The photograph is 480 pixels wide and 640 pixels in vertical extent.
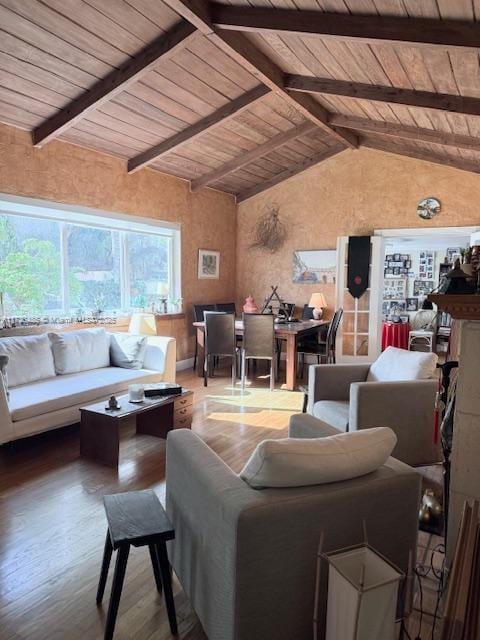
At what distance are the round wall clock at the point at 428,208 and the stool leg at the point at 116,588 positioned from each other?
19.8 feet

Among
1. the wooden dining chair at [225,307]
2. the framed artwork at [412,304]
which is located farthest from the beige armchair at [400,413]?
the framed artwork at [412,304]

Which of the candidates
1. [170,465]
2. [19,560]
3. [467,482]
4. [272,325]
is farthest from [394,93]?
[19,560]

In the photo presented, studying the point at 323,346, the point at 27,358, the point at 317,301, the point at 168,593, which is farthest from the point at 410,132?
the point at 168,593

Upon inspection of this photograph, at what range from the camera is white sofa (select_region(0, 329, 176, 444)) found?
11.1 feet

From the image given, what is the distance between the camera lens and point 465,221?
6.07m

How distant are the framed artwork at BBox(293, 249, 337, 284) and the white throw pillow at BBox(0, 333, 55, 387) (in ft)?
13.9

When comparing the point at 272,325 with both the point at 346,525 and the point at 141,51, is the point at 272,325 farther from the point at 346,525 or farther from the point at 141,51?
the point at 346,525

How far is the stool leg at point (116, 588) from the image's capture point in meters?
1.63

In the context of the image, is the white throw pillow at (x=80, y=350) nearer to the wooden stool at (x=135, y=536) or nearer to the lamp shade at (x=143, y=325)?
the lamp shade at (x=143, y=325)

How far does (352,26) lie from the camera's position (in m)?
2.84

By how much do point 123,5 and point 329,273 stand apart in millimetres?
4798

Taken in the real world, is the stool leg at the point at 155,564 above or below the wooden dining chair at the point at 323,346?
below

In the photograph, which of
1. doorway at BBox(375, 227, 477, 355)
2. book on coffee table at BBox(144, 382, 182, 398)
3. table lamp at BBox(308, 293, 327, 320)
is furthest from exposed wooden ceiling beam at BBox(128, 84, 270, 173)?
doorway at BBox(375, 227, 477, 355)

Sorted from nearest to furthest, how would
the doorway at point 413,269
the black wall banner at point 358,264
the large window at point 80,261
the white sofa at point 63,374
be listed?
the white sofa at point 63,374
the large window at point 80,261
the black wall banner at point 358,264
the doorway at point 413,269
